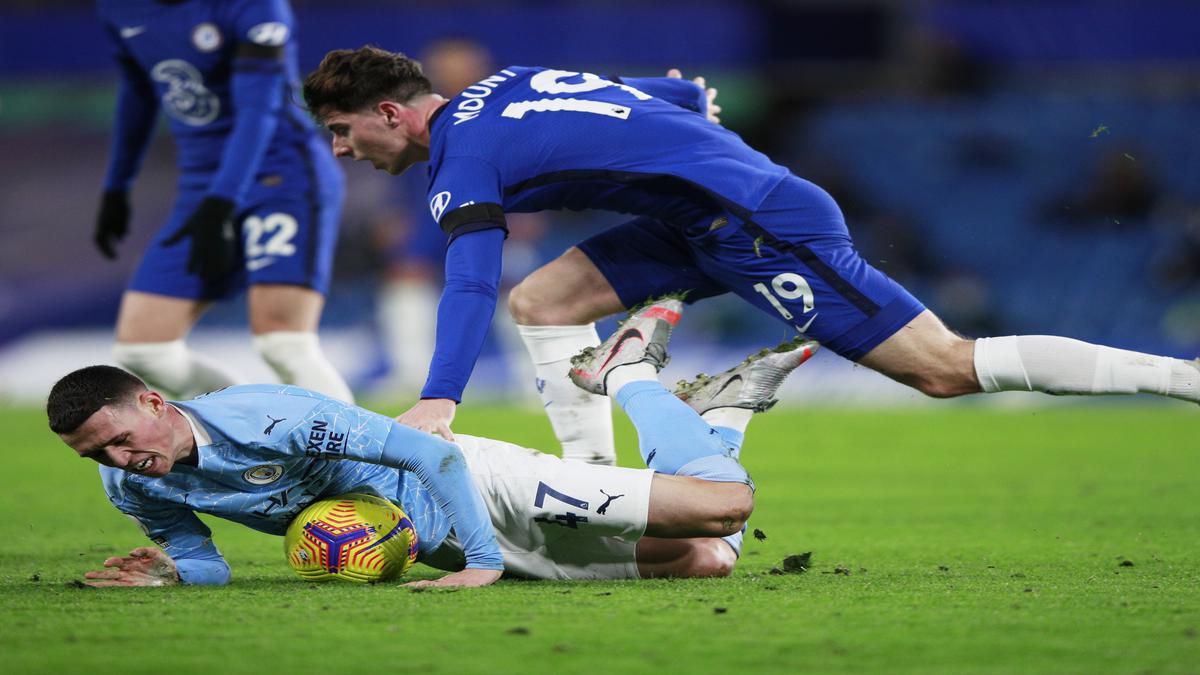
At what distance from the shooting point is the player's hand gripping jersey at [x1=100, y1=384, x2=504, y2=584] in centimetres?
430

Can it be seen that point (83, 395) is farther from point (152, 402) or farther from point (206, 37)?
point (206, 37)

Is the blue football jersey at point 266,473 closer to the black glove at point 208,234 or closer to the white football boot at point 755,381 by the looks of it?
the white football boot at point 755,381

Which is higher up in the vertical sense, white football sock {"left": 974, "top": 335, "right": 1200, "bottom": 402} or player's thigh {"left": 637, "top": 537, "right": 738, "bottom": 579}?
white football sock {"left": 974, "top": 335, "right": 1200, "bottom": 402}

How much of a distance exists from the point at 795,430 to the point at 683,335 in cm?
381

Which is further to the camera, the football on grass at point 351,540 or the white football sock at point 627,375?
the white football sock at point 627,375

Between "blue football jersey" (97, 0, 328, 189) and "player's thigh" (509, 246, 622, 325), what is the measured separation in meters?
2.23

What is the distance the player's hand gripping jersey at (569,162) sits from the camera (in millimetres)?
4781

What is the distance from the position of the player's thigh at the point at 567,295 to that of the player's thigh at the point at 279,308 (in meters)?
1.89

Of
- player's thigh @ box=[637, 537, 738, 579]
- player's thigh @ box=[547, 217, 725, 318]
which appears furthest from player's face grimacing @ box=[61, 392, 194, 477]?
player's thigh @ box=[547, 217, 725, 318]

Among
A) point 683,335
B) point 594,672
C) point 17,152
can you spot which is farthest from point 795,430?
point 17,152

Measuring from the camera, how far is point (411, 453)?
4.33m

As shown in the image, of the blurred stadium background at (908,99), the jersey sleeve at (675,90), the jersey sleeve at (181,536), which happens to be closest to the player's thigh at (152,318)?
the jersey sleeve at (181,536)

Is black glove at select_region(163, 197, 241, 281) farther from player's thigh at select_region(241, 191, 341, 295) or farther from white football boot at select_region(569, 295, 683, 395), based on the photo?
white football boot at select_region(569, 295, 683, 395)

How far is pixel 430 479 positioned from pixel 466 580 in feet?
1.04
